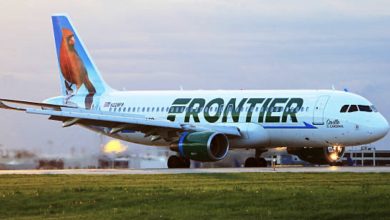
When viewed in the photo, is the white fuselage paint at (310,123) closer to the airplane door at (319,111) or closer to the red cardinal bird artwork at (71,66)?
the airplane door at (319,111)

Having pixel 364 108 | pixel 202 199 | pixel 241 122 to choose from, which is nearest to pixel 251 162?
pixel 241 122

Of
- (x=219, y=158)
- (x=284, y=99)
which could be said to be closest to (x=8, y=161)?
(x=219, y=158)

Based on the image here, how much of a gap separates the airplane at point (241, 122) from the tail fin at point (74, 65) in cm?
420

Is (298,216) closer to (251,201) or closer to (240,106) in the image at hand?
(251,201)

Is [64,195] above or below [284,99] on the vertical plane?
below

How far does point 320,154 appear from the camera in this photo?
54.2 m

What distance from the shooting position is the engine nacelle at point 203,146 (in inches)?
1911

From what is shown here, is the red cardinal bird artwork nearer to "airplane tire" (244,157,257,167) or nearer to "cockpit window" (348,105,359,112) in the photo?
"airplane tire" (244,157,257,167)

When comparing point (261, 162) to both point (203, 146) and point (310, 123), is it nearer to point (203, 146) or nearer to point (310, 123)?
point (310, 123)

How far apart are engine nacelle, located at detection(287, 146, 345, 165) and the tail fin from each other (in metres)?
12.9

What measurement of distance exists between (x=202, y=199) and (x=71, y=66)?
1448 inches

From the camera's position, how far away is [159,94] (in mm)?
57844

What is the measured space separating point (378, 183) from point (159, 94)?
2618 cm

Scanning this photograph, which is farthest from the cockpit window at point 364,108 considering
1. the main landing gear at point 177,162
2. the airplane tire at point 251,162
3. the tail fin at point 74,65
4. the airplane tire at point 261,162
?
the tail fin at point 74,65
